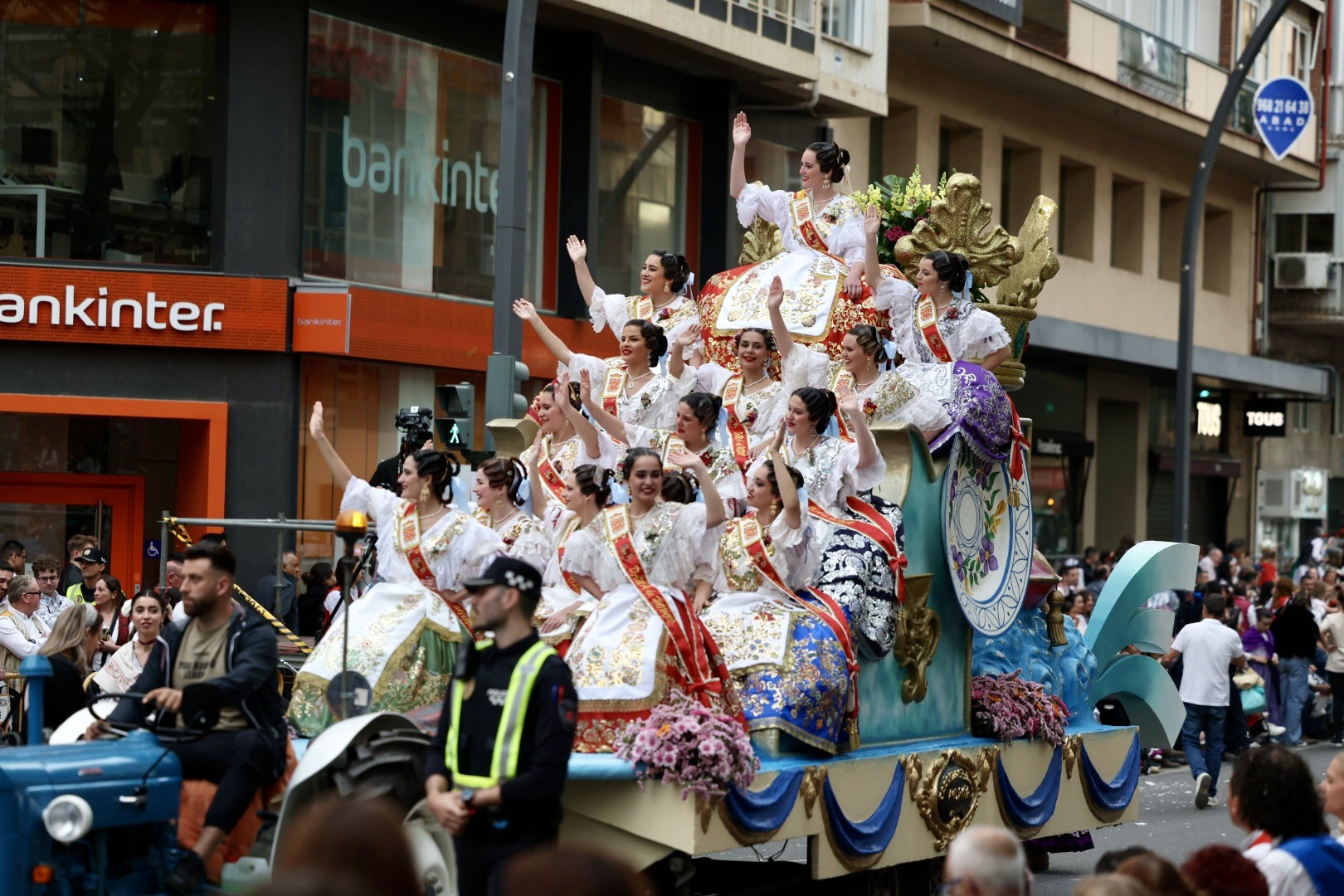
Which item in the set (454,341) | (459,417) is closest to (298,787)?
(459,417)

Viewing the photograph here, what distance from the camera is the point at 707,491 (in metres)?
9.25

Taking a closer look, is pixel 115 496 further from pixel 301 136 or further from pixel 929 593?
pixel 929 593

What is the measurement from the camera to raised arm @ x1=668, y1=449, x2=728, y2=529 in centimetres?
917

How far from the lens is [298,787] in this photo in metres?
7.60

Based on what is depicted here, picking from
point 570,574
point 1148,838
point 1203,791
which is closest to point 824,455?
point 570,574

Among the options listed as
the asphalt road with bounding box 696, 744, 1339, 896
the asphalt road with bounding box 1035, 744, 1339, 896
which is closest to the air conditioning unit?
the asphalt road with bounding box 696, 744, 1339, 896

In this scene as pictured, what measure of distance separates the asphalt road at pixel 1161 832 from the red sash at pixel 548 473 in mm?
4335

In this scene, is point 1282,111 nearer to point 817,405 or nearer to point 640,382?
point 640,382

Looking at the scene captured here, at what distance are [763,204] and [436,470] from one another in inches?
149

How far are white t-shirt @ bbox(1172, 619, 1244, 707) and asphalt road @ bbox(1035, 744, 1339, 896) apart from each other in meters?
0.88

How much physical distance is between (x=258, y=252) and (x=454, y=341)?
104 inches

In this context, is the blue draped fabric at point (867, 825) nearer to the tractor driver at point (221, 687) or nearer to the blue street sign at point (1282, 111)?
the tractor driver at point (221, 687)

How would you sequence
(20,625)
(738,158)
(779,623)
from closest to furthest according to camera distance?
(779,623)
(738,158)
(20,625)

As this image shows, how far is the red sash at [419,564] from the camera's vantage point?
30.3 feet
